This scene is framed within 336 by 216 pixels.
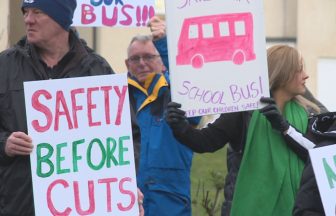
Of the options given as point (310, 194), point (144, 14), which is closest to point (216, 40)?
point (310, 194)

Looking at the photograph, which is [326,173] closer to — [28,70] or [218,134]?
[218,134]

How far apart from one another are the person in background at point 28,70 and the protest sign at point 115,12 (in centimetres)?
200

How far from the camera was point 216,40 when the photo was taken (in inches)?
193

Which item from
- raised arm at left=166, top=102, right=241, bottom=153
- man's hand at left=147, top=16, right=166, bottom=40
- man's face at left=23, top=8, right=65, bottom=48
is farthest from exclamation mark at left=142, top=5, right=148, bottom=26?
man's face at left=23, top=8, right=65, bottom=48

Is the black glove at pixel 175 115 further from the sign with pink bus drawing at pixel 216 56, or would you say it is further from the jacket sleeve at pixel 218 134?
the jacket sleeve at pixel 218 134

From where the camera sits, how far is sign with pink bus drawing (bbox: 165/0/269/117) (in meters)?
4.86

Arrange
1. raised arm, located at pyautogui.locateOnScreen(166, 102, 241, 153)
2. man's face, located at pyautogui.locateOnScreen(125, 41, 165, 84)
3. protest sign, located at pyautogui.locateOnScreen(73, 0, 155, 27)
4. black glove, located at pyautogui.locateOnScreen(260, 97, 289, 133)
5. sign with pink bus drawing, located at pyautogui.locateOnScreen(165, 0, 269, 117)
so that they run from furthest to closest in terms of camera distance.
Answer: protest sign, located at pyautogui.locateOnScreen(73, 0, 155, 27) < man's face, located at pyautogui.locateOnScreen(125, 41, 165, 84) < raised arm, located at pyautogui.locateOnScreen(166, 102, 241, 153) < sign with pink bus drawing, located at pyautogui.locateOnScreen(165, 0, 269, 117) < black glove, located at pyautogui.locateOnScreen(260, 97, 289, 133)

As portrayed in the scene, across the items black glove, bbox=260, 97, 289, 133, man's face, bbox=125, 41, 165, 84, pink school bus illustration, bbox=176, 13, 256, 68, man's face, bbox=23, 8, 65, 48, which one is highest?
man's face, bbox=23, 8, 65, 48

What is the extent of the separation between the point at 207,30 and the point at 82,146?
2.96ft

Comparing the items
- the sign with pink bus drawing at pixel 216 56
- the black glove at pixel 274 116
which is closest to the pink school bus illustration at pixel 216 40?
the sign with pink bus drawing at pixel 216 56

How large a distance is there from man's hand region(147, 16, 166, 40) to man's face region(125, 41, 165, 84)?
9.0 inches

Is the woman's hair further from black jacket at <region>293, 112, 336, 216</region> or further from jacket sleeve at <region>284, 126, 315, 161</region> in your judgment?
black jacket at <region>293, 112, 336, 216</region>

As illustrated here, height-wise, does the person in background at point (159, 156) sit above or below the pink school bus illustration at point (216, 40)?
below

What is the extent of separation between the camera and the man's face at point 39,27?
448 cm
